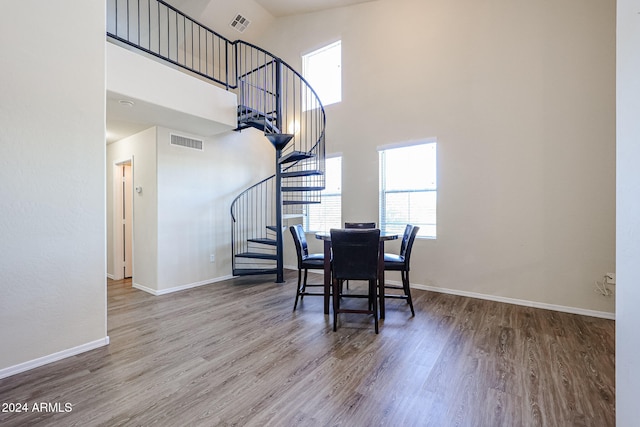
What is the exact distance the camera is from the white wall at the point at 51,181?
6.49ft

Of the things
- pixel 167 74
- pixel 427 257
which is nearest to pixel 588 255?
pixel 427 257

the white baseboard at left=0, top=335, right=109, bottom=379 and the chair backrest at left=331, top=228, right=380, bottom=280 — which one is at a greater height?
the chair backrest at left=331, top=228, right=380, bottom=280

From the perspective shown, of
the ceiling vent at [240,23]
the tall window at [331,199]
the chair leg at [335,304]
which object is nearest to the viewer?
the chair leg at [335,304]

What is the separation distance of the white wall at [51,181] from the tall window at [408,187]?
353cm

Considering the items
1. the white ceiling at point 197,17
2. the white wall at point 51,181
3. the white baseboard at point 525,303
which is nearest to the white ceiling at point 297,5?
the white ceiling at point 197,17

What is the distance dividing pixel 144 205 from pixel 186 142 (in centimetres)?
113

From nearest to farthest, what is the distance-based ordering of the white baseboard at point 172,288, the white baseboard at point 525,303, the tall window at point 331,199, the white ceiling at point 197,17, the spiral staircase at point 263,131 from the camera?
the white baseboard at point 525,303 → the white ceiling at point 197,17 → the white baseboard at point 172,288 → the spiral staircase at point 263,131 → the tall window at point 331,199

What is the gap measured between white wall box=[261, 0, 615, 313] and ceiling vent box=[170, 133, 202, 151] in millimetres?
2517

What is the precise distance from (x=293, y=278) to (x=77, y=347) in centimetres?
289

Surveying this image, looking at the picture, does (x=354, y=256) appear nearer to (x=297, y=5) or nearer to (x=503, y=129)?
(x=503, y=129)

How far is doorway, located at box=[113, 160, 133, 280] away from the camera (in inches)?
187

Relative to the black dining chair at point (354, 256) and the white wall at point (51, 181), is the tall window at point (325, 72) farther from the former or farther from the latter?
the white wall at point (51, 181)

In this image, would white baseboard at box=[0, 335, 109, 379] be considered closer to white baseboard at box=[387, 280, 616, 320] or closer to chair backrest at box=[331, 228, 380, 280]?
chair backrest at box=[331, 228, 380, 280]

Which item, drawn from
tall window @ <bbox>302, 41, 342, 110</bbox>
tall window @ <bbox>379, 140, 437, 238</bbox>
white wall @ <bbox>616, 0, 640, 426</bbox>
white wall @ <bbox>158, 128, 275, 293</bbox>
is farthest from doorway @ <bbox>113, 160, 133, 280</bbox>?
white wall @ <bbox>616, 0, 640, 426</bbox>
